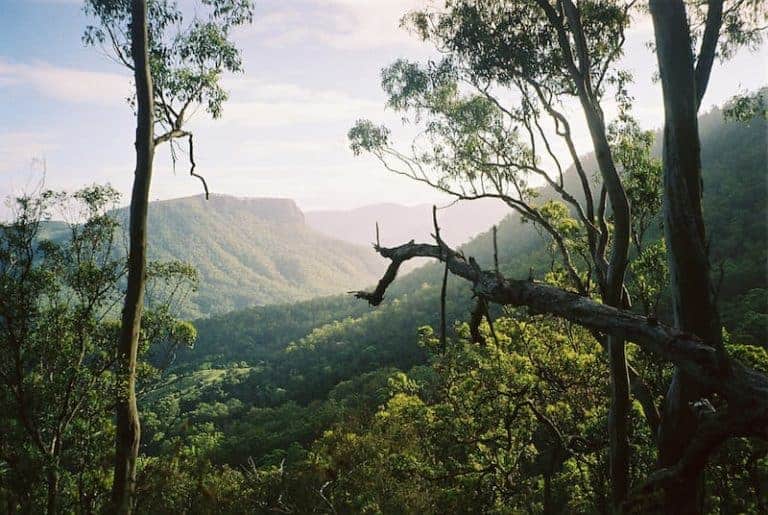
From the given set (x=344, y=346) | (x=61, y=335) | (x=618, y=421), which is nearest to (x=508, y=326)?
(x=618, y=421)

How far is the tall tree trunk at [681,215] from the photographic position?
3.78 metres

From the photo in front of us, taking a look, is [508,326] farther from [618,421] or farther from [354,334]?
[354,334]

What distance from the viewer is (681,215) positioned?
393 centimetres

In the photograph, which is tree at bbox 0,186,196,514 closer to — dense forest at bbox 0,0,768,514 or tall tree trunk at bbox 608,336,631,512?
dense forest at bbox 0,0,768,514

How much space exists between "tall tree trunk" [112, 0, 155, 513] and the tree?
1.33 m

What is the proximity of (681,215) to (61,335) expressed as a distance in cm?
1018

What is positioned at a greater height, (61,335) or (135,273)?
(135,273)

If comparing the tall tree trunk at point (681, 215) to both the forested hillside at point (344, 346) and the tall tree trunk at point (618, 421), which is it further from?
the forested hillside at point (344, 346)

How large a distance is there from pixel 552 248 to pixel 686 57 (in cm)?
602

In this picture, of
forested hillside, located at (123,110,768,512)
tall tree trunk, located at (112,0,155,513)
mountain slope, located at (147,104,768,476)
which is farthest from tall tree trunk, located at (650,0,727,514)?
mountain slope, located at (147,104,768,476)

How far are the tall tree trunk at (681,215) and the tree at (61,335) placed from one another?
8.24m

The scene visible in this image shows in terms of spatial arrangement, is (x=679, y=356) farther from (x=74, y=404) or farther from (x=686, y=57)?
(x=74, y=404)

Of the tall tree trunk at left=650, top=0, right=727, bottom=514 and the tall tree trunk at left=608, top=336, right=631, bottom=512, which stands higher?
the tall tree trunk at left=650, top=0, right=727, bottom=514

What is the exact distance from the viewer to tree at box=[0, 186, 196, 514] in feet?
28.7
